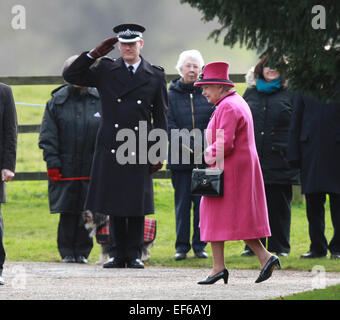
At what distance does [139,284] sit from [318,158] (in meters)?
2.89

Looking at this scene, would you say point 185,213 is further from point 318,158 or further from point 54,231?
point 54,231

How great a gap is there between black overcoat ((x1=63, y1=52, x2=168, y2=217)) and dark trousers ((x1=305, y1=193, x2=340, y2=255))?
5.59 ft

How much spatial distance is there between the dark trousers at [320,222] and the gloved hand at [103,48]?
8.26 ft

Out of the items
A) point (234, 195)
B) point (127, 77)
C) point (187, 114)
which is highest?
Result: point (127, 77)

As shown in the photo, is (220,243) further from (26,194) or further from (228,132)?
(26,194)

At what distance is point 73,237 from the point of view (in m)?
10.4

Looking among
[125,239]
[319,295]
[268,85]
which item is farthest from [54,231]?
[319,295]

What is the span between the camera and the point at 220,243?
7.70 m

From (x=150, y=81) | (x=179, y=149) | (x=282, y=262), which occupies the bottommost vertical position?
(x=282, y=262)

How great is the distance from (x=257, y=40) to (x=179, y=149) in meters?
4.10

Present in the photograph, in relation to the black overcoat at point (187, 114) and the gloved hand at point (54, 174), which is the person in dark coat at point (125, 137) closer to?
the black overcoat at point (187, 114)

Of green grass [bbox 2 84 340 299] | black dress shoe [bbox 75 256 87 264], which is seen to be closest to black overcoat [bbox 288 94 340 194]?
green grass [bbox 2 84 340 299]

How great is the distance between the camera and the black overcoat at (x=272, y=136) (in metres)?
10.2
